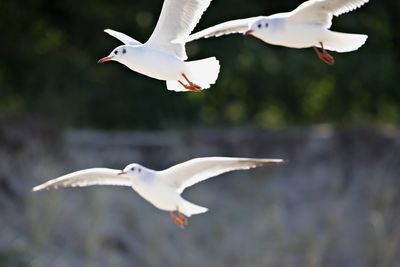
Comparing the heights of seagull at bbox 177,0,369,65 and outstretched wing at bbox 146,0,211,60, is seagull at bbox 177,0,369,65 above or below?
below

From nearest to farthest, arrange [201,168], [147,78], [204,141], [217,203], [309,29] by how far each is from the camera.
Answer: [309,29], [201,168], [217,203], [204,141], [147,78]

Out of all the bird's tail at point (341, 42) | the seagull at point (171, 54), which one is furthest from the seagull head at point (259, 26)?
the seagull at point (171, 54)

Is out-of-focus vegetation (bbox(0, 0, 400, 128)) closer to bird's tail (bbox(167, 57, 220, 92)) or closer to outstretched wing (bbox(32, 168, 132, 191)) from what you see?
outstretched wing (bbox(32, 168, 132, 191))

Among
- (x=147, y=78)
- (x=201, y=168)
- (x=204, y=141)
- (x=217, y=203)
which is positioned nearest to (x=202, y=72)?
(x=201, y=168)

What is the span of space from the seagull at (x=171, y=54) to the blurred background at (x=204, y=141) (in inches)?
146

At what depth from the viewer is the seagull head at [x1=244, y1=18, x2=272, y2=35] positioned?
6.99 meters

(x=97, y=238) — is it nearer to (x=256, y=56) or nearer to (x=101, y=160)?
(x=101, y=160)

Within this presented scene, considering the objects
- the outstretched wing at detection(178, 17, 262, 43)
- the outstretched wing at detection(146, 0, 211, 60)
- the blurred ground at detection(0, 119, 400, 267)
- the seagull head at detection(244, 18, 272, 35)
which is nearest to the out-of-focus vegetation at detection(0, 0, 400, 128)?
the blurred ground at detection(0, 119, 400, 267)

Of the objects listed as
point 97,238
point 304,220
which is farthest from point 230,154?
point 97,238

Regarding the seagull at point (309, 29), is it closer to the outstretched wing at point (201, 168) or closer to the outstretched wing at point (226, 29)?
the outstretched wing at point (226, 29)

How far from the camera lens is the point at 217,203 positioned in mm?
13289

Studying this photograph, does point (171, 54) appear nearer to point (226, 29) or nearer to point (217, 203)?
point (226, 29)

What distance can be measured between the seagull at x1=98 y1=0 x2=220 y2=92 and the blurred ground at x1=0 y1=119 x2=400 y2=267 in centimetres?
379

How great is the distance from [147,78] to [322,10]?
720 centimetres
